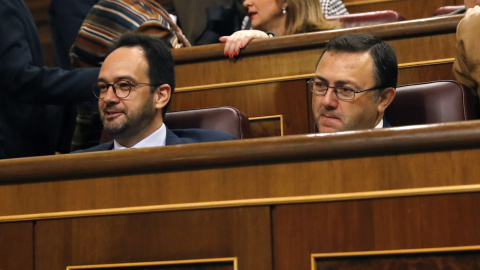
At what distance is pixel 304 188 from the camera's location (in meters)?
0.56

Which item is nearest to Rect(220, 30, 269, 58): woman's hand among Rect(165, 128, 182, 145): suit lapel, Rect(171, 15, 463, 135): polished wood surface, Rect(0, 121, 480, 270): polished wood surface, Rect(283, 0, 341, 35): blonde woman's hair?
Rect(171, 15, 463, 135): polished wood surface

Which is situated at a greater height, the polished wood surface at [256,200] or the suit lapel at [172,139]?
the suit lapel at [172,139]

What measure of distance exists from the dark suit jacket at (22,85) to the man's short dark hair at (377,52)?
36 cm

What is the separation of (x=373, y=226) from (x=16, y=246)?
29 cm

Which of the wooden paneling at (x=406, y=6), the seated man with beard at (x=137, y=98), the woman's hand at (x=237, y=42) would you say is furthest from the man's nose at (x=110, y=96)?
the wooden paneling at (x=406, y=6)

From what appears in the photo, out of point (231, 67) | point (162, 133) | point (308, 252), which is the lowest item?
point (308, 252)

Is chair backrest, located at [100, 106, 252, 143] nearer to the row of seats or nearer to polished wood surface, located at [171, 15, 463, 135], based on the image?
the row of seats

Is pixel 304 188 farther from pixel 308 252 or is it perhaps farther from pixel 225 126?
pixel 225 126

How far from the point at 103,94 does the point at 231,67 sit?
23cm

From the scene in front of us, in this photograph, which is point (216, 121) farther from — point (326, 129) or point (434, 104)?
point (434, 104)

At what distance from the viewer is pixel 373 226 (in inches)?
21.1

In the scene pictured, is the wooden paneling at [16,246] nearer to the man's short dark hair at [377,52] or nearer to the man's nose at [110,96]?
the man's nose at [110,96]

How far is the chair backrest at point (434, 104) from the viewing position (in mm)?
812

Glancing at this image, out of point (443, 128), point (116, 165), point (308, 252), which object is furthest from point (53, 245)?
point (443, 128)
